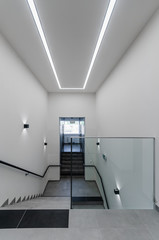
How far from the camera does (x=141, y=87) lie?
99.0 inches

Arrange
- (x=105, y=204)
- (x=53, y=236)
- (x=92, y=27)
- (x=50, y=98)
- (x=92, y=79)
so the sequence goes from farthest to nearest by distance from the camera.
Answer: (x=50, y=98) → (x=92, y=79) → (x=105, y=204) → (x=92, y=27) → (x=53, y=236)

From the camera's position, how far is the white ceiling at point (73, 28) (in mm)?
2000

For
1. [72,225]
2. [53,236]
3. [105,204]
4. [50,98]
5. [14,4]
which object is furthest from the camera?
[50,98]

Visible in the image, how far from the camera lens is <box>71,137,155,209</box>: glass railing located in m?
2.40

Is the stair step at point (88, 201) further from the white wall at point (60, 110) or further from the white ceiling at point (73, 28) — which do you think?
the white ceiling at point (73, 28)

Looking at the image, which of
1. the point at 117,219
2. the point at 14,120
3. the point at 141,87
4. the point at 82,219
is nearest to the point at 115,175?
the point at 117,219

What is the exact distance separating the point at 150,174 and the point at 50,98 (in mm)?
5804

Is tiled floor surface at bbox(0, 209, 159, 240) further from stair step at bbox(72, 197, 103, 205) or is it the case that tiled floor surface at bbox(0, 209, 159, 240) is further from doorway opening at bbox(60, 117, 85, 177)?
doorway opening at bbox(60, 117, 85, 177)

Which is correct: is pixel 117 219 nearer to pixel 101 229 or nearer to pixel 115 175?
pixel 101 229

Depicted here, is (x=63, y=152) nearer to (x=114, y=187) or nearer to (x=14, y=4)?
(x=114, y=187)

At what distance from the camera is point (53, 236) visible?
5.24 feet

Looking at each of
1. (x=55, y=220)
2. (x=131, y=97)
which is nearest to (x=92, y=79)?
(x=131, y=97)

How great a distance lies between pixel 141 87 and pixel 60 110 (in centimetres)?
504

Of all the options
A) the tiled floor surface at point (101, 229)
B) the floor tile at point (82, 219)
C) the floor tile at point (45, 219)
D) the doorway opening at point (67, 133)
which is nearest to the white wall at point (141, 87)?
the tiled floor surface at point (101, 229)
